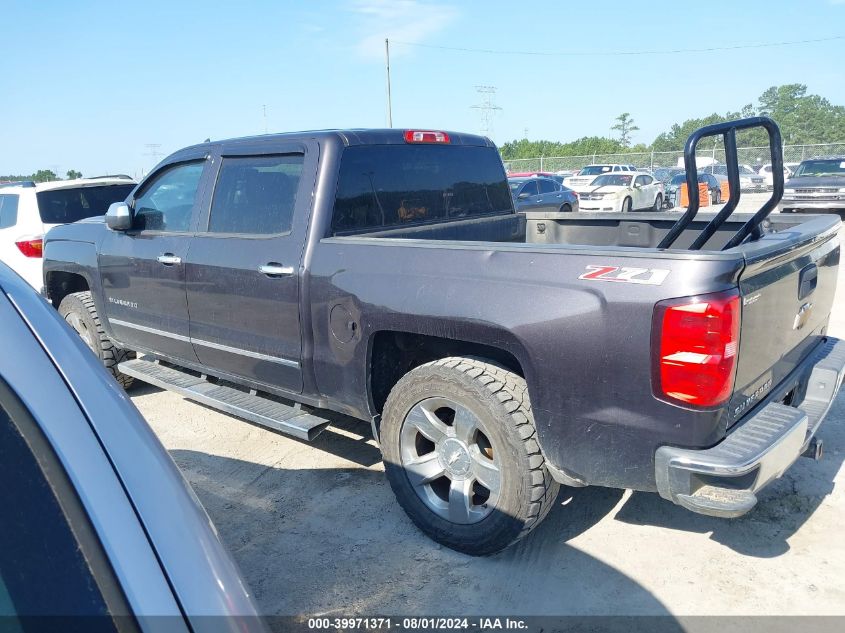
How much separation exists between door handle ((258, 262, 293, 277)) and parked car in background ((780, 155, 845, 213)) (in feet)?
55.3

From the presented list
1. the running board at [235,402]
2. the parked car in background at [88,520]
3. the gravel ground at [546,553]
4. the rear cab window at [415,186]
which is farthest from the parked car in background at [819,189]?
the parked car in background at [88,520]

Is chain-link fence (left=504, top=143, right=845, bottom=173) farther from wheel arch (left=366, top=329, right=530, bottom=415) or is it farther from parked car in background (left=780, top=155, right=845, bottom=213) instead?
wheel arch (left=366, top=329, right=530, bottom=415)

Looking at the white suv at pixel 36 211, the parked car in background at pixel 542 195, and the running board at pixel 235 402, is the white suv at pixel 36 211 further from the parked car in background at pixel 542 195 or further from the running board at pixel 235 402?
the parked car in background at pixel 542 195

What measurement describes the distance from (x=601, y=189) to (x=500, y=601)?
66.7 feet

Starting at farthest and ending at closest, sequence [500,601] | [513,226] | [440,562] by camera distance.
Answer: [513,226]
[440,562]
[500,601]

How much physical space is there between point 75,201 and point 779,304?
292 inches

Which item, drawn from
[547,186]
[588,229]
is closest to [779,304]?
[588,229]

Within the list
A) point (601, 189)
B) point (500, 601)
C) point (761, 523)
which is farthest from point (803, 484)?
point (601, 189)

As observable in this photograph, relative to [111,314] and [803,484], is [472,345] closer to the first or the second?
[803,484]

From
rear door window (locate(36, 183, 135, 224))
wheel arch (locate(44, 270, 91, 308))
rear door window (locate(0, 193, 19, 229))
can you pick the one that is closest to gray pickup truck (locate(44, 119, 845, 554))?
wheel arch (locate(44, 270, 91, 308))

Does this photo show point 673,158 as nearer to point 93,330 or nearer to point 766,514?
point 93,330

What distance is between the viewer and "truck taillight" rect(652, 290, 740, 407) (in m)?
2.37

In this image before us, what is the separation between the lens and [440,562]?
318 centimetres

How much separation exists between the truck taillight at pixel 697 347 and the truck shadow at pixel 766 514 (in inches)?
47.5
